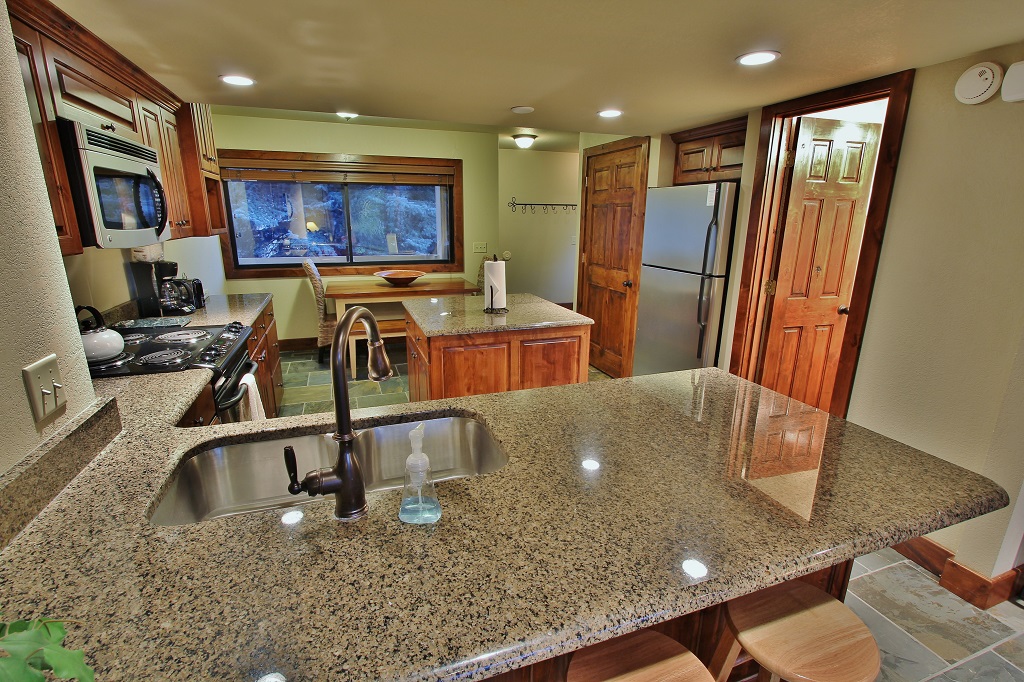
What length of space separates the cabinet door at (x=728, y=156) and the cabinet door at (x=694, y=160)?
0.06 metres

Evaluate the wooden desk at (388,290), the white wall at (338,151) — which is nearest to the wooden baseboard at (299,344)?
the white wall at (338,151)

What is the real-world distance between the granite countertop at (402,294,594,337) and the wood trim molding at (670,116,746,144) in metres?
1.60

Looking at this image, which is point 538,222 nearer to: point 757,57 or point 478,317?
point 478,317

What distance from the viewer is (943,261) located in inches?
77.1

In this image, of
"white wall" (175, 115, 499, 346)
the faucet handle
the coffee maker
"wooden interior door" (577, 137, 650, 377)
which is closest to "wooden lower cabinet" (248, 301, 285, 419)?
the coffee maker

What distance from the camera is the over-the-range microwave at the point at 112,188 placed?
155cm

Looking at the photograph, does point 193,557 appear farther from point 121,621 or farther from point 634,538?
point 634,538

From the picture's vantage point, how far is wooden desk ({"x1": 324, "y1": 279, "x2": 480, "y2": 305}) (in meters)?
4.64

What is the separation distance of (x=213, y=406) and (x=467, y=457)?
45.5 inches

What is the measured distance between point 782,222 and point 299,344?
4.78 meters

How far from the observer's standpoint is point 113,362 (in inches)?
77.3

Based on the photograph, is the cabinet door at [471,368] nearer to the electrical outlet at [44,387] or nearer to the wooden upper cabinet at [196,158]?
the electrical outlet at [44,387]

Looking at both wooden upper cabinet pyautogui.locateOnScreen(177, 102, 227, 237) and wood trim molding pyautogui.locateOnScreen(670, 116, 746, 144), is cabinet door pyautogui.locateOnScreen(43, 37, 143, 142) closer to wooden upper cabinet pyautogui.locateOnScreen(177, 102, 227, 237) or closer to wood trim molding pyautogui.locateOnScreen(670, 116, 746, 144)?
wooden upper cabinet pyautogui.locateOnScreen(177, 102, 227, 237)

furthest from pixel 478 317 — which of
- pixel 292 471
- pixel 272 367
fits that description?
pixel 292 471
